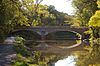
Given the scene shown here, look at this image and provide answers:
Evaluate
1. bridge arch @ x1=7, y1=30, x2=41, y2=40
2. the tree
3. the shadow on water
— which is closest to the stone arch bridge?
bridge arch @ x1=7, y1=30, x2=41, y2=40

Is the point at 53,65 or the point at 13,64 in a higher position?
the point at 13,64

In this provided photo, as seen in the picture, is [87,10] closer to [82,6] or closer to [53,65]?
[82,6]

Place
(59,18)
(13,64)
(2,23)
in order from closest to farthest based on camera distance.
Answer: (13,64), (2,23), (59,18)

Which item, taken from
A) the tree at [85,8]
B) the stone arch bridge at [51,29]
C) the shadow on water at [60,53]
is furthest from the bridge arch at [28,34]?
the tree at [85,8]

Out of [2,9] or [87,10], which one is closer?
[2,9]

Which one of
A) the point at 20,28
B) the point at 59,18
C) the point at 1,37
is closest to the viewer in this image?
the point at 1,37

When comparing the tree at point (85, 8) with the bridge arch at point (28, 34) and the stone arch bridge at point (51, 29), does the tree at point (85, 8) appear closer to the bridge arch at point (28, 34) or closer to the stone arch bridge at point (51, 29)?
the stone arch bridge at point (51, 29)

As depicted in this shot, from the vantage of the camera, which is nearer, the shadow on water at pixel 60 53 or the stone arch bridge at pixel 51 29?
the shadow on water at pixel 60 53

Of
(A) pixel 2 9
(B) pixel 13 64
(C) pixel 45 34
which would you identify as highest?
(A) pixel 2 9

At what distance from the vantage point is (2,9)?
31141 millimetres

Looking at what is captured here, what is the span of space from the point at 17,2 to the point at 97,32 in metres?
24.4

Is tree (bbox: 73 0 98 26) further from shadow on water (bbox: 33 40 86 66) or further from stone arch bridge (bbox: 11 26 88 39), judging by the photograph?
Answer: stone arch bridge (bbox: 11 26 88 39)

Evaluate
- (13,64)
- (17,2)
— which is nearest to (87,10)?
(17,2)

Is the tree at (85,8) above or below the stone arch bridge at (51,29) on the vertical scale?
above
